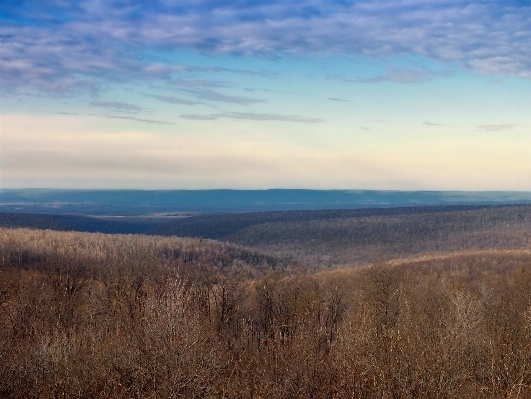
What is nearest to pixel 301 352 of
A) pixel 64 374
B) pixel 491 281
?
pixel 64 374

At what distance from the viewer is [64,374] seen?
15.4 metres

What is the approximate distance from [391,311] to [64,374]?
80.1 feet

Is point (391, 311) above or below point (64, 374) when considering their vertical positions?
below

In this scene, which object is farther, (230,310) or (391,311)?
(391,311)

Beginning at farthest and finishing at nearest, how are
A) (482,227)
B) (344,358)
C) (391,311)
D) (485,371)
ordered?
1. (482,227)
2. (391,311)
3. (485,371)
4. (344,358)

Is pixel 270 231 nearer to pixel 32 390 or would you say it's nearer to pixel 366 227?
pixel 366 227

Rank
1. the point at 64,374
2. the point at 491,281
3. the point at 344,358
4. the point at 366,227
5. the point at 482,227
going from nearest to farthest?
the point at 344,358 → the point at 64,374 → the point at 491,281 → the point at 482,227 → the point at 366,227

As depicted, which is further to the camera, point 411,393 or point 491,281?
point 491,281

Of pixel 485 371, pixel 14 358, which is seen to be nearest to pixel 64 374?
pixel 14 358

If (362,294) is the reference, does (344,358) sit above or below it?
above

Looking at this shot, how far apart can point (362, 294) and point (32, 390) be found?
31256mm

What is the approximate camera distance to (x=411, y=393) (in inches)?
500

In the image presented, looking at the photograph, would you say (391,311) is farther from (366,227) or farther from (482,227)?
(366,227)

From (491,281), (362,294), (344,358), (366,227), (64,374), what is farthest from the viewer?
(366,227)
